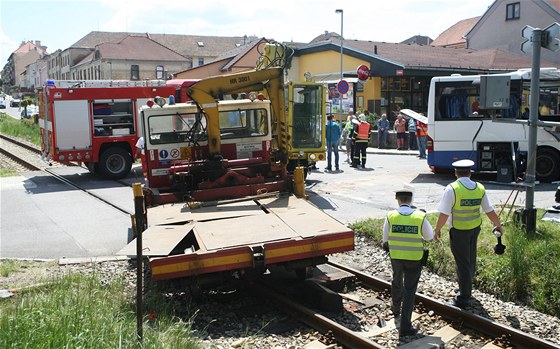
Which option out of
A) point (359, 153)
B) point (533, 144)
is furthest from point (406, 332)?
point (359, 153)

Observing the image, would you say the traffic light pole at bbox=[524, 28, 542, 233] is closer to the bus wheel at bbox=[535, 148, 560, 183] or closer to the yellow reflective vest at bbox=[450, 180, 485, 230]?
the yellow reflective vest at bbox=[450, 180, 485, 230]

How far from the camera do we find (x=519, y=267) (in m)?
8.19

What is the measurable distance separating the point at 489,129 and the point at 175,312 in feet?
38.6

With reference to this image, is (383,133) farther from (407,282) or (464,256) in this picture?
(407,282)

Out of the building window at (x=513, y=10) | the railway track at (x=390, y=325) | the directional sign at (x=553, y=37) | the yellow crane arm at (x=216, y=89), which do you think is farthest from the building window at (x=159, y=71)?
the railway track at (x=390, y=325)

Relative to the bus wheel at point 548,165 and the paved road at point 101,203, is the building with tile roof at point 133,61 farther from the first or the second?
the bus wheel at point 548,165

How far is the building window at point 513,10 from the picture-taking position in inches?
1934

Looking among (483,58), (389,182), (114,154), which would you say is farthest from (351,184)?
(483,58)

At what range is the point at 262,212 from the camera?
873 centimetres

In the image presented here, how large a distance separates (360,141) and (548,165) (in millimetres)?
6009

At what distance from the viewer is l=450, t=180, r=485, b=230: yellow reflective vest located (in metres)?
7.39

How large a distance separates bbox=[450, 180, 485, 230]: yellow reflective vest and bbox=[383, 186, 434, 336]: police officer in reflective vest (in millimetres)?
775

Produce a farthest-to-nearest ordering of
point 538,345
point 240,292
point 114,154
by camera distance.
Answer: point 114,154 < point 240,292 < point 538,345

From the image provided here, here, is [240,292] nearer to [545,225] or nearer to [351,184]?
[545,225]
